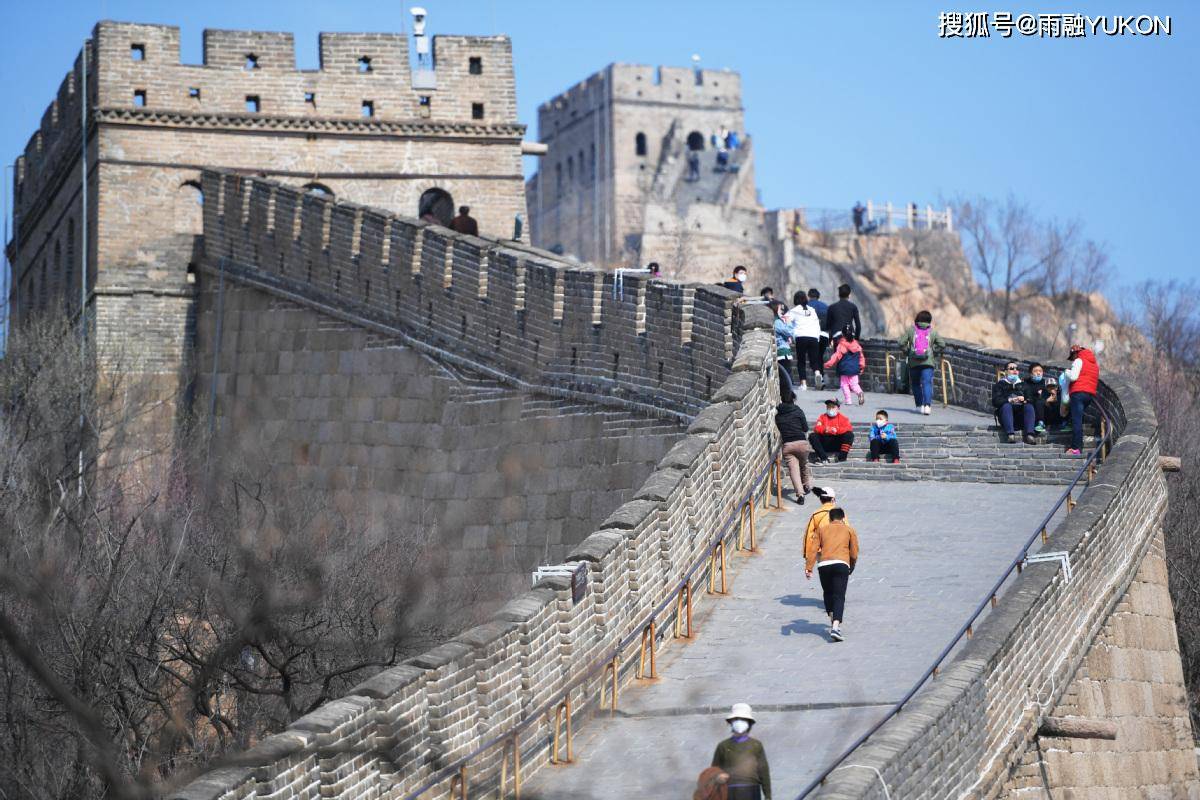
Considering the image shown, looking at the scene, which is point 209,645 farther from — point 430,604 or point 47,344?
point 47,344

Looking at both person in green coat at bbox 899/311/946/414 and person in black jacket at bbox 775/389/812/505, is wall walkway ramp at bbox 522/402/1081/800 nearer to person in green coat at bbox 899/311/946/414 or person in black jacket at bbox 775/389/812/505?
person in black jacket at bbox 775/389/812/505

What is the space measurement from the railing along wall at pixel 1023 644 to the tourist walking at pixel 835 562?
2.83ft

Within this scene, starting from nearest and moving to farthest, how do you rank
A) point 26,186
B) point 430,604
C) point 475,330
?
point 430,604
point 475,330
point 26,186

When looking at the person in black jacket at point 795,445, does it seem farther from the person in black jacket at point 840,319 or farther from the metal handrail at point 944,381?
the metal handrail at point 944,381

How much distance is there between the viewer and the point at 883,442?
22250mm

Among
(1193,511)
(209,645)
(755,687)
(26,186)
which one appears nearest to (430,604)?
(209,645)

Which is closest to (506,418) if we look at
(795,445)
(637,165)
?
(795,445)

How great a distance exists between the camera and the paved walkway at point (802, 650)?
1468 centimetres

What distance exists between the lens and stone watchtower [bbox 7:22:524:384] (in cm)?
3562

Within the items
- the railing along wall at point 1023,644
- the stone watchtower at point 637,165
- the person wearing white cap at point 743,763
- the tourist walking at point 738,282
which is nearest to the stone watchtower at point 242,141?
the tourist walking at point 738,282

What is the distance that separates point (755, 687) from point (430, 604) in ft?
38.6

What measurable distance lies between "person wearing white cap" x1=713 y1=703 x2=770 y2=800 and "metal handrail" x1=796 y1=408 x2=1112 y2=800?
25cm

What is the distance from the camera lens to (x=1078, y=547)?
58.7 ft

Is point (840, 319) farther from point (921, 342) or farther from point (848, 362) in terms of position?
point (921, 342)
